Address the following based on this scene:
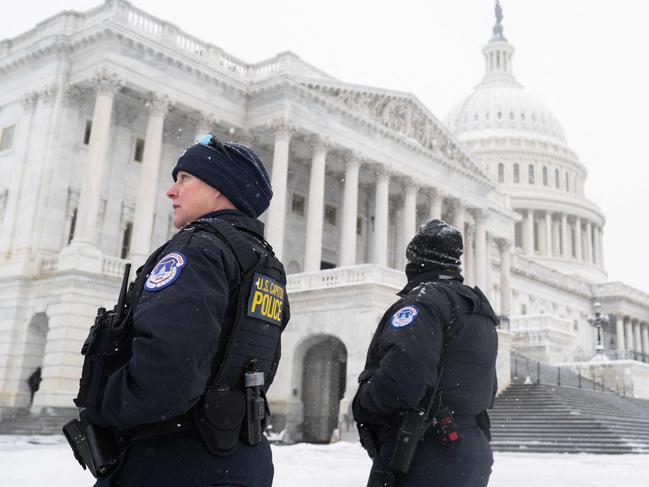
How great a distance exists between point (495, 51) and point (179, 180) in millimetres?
130907

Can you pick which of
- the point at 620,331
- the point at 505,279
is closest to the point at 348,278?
the point at 505,279

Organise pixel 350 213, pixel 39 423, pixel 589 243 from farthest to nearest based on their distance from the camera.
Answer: pixel 589 243 < pixel 350 213 < pixel 39 423

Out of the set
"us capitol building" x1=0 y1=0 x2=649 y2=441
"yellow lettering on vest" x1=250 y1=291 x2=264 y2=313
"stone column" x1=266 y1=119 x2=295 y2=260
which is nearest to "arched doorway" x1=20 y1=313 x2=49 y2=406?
"us capitol building" x1=0 y1=0 x2=649 y2=441

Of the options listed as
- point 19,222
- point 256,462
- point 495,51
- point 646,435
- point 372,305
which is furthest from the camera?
point 495,51

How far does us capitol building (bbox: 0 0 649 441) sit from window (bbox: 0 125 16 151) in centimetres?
9

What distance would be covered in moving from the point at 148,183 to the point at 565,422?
64.2ft

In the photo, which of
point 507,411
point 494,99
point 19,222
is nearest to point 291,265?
point 19,222

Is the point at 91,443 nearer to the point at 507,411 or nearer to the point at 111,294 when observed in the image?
the point at 507,411

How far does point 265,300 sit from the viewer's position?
3461 mm

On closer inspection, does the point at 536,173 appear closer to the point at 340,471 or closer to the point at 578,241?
the point at 578,241

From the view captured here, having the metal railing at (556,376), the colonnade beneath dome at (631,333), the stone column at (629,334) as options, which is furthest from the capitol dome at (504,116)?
the metal railing at (556,376)

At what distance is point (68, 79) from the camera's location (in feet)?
107

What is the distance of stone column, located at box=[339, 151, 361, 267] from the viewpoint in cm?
3869

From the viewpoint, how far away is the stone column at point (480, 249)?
50.2m
